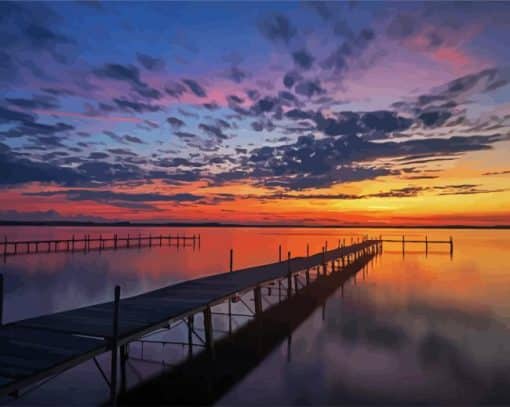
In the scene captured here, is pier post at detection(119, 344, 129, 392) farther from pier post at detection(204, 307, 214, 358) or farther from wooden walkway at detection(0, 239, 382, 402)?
pier post at detection(204, 307, 214, 358)

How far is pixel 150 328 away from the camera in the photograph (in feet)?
31.9

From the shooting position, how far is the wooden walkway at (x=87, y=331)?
22.6 ft

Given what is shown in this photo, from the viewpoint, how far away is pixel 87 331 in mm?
8906

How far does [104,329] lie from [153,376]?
2.79 meters

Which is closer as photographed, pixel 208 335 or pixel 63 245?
pixel 208 335

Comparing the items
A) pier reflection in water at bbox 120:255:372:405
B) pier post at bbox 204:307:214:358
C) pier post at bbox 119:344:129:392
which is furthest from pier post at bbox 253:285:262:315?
pier post at bbox 119:344:129:392

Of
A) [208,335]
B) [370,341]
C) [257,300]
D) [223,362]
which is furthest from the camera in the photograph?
[257,300]

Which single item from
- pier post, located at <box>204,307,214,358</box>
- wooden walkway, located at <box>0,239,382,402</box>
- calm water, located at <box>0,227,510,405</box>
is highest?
wooden walkway, located at <box>0,239,382,402</box>

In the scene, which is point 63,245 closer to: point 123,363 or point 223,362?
point 123,363

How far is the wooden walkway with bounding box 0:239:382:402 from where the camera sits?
22.6 ft

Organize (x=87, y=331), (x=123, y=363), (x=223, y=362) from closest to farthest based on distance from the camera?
(x=87, y=331) → (x=123, y=363) → (x=223, y=362)

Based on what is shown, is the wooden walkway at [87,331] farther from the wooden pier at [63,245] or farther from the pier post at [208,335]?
the wooden pier at [63,245]

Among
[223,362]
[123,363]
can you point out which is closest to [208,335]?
[223,362]

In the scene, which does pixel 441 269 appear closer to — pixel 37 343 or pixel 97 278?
pixel 97 278
